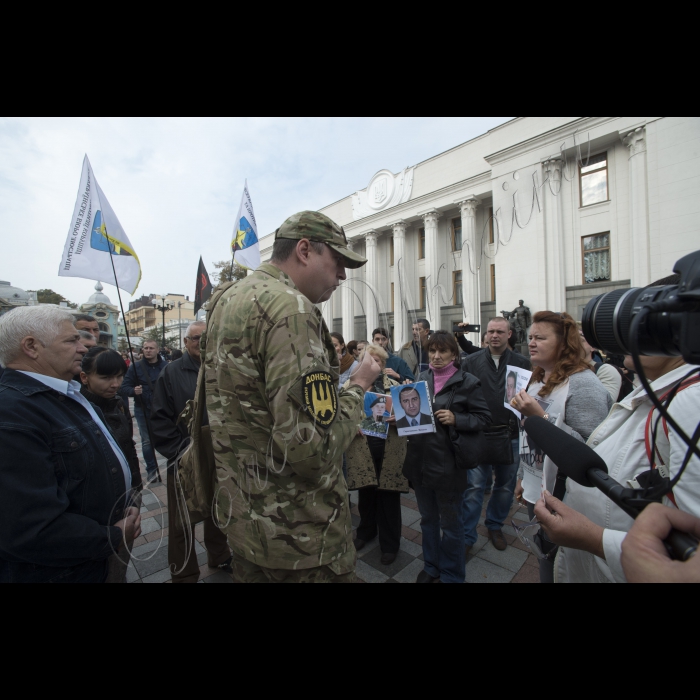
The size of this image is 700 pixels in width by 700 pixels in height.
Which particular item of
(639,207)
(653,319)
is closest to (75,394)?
(653,319)

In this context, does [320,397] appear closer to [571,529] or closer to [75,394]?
[571,529]

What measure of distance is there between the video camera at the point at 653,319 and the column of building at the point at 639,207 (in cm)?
1761

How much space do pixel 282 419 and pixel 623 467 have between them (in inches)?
45.7

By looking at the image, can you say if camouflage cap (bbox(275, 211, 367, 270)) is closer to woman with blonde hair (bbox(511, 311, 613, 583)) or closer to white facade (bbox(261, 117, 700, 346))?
woman with blonde hair (bbox(511, 311, 613, 583))

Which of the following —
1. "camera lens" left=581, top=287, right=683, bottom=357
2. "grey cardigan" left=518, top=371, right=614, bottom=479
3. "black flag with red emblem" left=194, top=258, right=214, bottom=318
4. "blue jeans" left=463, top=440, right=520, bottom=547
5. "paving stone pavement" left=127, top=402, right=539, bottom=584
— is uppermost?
"black flag with red emblem" left=194, top=258, right=214, bottom=318

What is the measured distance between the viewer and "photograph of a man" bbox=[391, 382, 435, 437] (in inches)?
100

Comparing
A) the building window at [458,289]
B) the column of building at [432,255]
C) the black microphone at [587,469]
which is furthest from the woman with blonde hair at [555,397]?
the building window at [458,289]

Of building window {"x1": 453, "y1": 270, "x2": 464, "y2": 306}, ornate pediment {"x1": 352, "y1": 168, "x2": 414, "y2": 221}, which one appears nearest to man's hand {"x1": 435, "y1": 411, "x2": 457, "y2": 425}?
A: building window {"x1": 453, "y1": 270, "x2": 464, "y2": 306}

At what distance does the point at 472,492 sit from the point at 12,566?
10.4ft

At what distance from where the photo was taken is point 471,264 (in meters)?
20.3

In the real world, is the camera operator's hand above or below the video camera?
below

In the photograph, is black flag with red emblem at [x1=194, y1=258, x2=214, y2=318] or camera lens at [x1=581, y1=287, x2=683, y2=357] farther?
black flag with red emblem at [x1=194, y1=258, x2=214, y2=318]

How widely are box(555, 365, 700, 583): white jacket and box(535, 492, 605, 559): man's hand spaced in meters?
0.03
